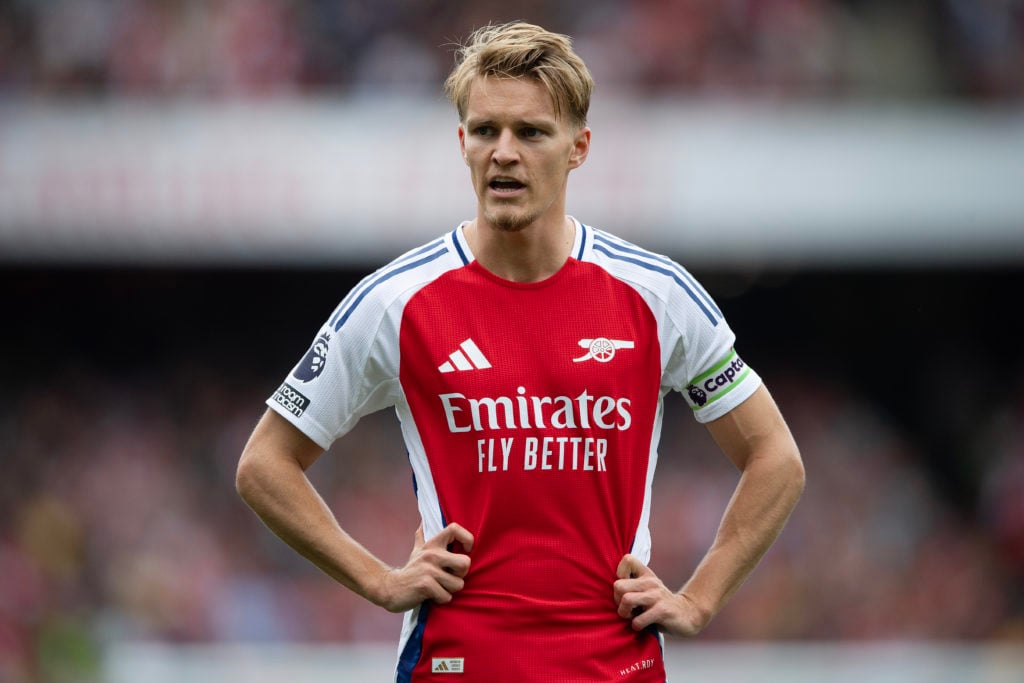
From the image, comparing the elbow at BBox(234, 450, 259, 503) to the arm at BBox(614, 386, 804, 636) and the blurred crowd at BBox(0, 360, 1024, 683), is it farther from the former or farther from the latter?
the blurred crowd at BBox(0, 360, 1024, 683)

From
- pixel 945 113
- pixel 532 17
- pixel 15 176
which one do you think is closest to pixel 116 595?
pixel 15 176

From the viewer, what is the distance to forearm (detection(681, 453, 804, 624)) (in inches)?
165

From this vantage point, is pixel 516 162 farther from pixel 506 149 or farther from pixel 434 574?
pixel 434 574

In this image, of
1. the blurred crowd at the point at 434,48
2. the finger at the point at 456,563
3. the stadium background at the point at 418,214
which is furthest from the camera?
the blurred crowd at the point at 434,48

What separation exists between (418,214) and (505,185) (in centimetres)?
1034

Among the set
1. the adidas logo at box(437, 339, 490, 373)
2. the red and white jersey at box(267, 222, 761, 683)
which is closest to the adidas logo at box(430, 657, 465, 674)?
the red and white jersey at box(267, 222, 761, 683)

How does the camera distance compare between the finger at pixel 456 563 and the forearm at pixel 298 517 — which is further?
the forearm at pixel 298 517

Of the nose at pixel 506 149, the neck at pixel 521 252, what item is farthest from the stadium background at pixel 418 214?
the nose at pixel 506 149

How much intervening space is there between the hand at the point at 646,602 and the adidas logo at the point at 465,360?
24.6 inches

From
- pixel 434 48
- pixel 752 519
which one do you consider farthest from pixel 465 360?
pixel 434 48

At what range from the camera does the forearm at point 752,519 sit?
4195mm

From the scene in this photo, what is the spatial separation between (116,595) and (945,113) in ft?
28.5

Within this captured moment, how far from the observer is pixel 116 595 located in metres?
13.6

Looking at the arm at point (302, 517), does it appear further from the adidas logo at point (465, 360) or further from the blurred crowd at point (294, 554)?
the blurred crowd at point (294, 554)
